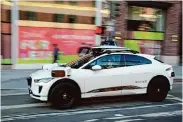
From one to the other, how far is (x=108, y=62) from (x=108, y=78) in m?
0.49

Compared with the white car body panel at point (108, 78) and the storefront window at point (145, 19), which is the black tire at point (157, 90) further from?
the storefront window at point (145, 19)

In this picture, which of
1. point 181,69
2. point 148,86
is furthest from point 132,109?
point 181,69

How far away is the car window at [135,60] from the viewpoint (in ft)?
34.5

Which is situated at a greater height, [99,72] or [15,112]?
[99,72]

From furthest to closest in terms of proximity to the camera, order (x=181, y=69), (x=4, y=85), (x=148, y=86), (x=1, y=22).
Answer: (x=181, y=69)
(x=1, y=22)
(x=4, y=85)
(x=148, y=86)

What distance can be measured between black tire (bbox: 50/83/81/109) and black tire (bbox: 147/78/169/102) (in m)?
2.34

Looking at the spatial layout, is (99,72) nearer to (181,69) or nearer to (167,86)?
(167,86)

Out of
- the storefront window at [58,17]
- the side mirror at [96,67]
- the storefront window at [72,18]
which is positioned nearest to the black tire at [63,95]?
the side mirror at [96,67]

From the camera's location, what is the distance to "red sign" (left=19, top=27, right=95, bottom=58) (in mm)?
18688

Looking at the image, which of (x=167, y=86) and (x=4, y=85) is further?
(x=4, y=85)

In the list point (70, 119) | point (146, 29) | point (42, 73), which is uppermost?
point (146, 29)

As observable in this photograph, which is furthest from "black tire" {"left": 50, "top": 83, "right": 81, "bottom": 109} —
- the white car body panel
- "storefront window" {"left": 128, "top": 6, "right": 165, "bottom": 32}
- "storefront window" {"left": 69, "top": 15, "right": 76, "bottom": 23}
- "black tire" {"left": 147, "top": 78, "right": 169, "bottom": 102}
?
"storefront window" {"left": 128, "top": 6, "right": 165, "bottom": 32}

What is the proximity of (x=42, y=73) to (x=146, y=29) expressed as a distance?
14247 millimetres

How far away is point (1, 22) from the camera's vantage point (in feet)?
59.2
